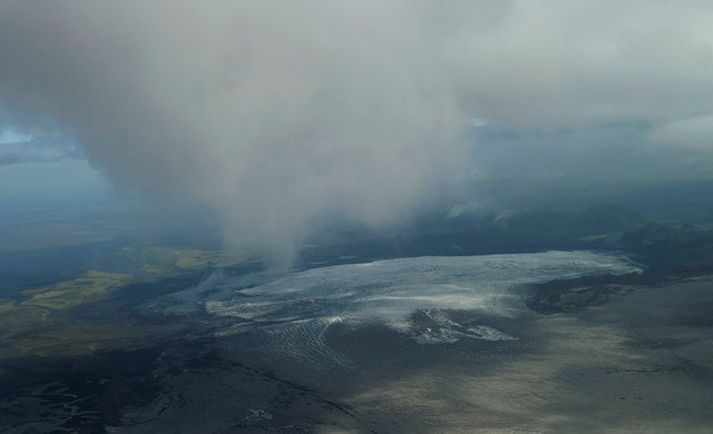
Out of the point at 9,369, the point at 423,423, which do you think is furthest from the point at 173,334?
the point at 423,423

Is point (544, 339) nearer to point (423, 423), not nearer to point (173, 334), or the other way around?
point (423, 423)

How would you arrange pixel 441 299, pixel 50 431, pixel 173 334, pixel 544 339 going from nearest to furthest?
pixel 50 431, pixel 544 339, pixel 173 334, pixel 441 299

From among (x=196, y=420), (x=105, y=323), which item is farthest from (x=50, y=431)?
(x=105, y=323)

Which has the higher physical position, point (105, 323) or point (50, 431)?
point (105, 323)

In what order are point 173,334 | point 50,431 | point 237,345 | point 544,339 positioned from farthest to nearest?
point 173,334
point 237,345
point 544,339
point 50,431

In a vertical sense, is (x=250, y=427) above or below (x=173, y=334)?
below

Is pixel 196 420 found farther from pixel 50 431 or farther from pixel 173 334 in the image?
pixel 173 334

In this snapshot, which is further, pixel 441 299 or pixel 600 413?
pixel 441 299

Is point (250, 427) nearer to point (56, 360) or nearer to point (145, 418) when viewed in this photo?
point (145, 418)

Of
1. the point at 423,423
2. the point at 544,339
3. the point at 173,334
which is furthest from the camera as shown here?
the point at 173,334
